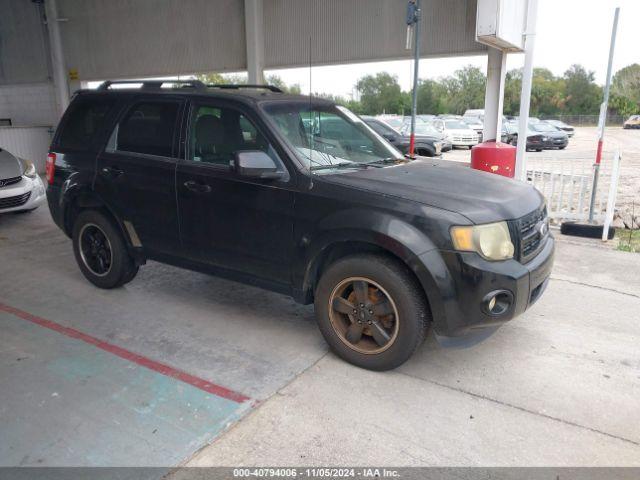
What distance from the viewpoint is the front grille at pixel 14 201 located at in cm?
771

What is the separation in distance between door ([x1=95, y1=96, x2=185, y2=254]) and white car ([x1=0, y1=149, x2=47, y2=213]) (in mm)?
3930

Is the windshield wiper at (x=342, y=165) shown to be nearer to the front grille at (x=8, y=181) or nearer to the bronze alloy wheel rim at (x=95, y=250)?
the bronze alloy wheel rim at (x=95, y=250)

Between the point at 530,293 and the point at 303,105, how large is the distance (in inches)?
92.7

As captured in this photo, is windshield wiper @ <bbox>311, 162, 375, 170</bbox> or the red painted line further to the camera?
windshield wiper @ <bbox>311, 162, 375, 170</bbox>

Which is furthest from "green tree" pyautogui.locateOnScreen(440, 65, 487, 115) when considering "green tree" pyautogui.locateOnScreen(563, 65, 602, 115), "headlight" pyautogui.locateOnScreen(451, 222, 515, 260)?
"headlight" pyautogui.locateOnScreen(451, 222, 515, 260)

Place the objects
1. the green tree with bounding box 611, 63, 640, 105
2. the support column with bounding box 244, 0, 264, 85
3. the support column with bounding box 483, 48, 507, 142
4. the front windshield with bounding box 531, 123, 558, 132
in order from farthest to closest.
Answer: the green tree with bounding box 611, 63, 640, 105 → the front windshield with bounding box 531, 123, 558, 132 → the support column with bounding box 244, 0, 264, 85 → the support column with bounding box 483, 48, 507, 142

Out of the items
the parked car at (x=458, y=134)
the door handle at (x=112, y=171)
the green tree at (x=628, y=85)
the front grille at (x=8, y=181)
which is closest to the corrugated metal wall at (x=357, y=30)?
the front grille at (x=8, y=181)

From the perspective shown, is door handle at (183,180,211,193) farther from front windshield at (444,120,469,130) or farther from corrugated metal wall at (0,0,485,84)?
front windshield at (444,120,469,130)

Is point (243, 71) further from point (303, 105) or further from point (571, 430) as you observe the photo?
point (571, 430)

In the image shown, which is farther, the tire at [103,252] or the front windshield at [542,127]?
the front windshield at [542,127]

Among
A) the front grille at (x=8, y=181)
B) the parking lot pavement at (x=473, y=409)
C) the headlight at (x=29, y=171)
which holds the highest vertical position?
the headlight at (x=29, y=171)

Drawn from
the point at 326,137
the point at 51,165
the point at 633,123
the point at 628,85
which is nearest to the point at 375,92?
the point at 326,137

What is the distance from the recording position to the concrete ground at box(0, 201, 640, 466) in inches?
110

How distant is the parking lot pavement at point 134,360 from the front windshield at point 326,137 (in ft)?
4.71
